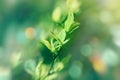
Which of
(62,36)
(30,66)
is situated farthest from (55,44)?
(30,66)

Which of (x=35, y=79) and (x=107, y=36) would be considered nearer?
(x=35, y=79)

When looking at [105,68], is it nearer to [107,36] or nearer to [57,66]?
[107,36]

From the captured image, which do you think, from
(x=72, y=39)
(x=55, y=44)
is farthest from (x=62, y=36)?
(x=72, y=39)

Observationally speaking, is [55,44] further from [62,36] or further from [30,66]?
[30,66]

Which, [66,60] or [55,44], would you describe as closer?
[55,44]

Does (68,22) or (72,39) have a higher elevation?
(68,22)

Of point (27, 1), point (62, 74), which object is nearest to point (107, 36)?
point (62, 74)
